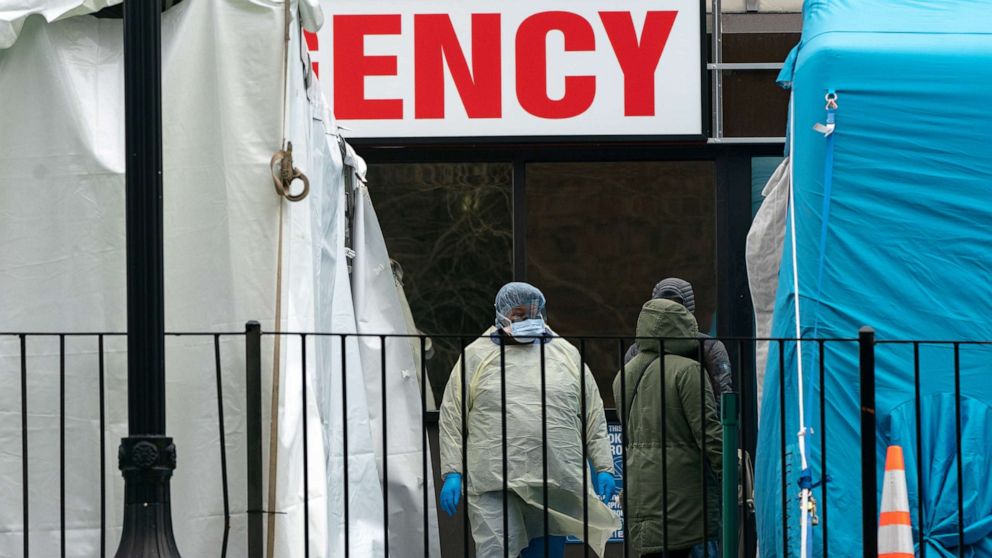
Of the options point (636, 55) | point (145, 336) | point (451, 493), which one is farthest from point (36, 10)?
point (636, 55)

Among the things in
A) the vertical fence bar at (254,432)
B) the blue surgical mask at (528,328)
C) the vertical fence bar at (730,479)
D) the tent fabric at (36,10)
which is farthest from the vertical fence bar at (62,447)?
the vertical fence bar at (730,479)

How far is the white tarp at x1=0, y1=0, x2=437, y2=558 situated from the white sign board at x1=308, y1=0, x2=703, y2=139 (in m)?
3.71

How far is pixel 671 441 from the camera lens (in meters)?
7.53

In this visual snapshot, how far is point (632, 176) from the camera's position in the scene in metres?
9.98

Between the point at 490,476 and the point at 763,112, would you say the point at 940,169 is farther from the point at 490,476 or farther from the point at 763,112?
the point at 763,112

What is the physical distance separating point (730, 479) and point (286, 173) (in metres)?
2.56

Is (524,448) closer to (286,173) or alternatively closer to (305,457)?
(305,457)

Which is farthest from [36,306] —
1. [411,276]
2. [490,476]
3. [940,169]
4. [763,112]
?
[763,112]

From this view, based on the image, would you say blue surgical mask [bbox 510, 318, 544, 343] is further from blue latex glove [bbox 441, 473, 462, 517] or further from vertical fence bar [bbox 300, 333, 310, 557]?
vertical fence bar [bbox 300, 333, 310, 557]

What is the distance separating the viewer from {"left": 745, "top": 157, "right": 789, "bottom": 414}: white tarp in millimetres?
7586

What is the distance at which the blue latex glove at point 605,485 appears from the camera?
7.49 metres

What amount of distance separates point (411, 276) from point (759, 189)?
2.41 meters

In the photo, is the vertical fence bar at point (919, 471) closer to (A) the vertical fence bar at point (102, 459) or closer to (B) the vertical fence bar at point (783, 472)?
(B) the vertical fence bar at point (783, 472)

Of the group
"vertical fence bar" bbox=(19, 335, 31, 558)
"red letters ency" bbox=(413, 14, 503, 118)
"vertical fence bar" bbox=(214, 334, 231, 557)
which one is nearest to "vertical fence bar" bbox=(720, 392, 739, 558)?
"vertical fence bar" bbox=(214, 334, 231, 557)
